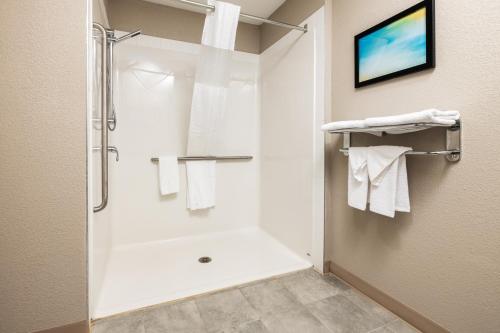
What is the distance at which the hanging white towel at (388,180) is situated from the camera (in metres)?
1.29

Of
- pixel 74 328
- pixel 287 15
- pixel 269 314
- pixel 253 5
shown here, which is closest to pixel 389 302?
pixel 269 314

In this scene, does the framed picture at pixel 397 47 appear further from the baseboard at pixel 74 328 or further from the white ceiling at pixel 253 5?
the baseboard at pixel 74 328

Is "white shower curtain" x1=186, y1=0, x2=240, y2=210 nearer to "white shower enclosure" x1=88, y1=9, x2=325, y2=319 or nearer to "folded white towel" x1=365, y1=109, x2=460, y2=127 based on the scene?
"white shower enclosure" x1=88, y1=9, x2=325, y2=319

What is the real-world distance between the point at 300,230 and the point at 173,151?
4.53 ft

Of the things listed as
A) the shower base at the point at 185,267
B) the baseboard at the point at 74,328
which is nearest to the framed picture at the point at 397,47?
the shower base at the point at 185,267

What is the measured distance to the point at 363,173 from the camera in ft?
4.80

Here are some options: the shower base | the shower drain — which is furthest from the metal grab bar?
the shower drain

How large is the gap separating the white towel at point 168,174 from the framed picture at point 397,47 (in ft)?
5.53

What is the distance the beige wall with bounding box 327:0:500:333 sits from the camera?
41.3 inches

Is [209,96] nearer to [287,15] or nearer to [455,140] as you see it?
[287,15]

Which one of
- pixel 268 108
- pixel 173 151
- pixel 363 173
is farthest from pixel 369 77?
pixel 173 151

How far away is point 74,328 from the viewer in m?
1.25

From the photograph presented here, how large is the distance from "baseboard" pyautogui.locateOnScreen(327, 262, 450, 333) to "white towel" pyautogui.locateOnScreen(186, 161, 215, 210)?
1.30 meters

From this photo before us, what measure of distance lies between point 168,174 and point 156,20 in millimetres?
1416
